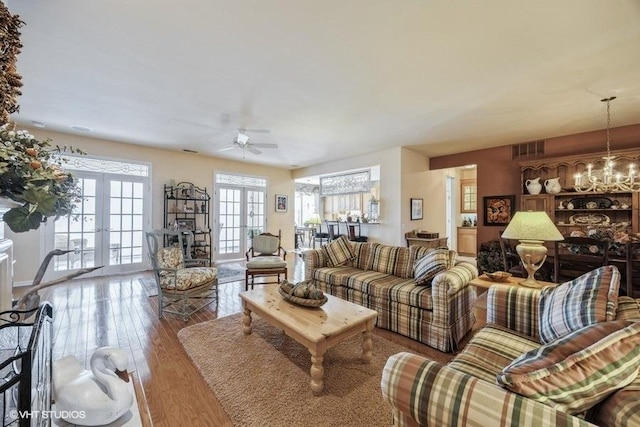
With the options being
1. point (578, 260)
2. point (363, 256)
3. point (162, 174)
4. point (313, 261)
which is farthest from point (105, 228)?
point (578, 260)

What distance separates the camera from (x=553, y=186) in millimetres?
4656

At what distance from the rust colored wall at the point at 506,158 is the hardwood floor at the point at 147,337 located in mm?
4289

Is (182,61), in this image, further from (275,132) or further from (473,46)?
(473,46)

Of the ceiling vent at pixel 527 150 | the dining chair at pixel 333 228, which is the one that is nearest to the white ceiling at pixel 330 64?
the ceiling vent at pixel 527 150

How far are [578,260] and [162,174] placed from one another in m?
7.21

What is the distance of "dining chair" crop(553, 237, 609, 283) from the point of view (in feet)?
9.49

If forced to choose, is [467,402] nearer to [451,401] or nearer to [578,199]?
[451,401]

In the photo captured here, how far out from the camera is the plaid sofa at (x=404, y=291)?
95.6 inches

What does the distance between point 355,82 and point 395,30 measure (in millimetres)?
818

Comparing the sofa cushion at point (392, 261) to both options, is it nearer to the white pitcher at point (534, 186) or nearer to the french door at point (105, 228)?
the white pitcher at point (534, 186)

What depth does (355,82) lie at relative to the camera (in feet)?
9.33

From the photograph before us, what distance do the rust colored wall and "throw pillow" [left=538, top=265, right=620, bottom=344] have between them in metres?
4.29

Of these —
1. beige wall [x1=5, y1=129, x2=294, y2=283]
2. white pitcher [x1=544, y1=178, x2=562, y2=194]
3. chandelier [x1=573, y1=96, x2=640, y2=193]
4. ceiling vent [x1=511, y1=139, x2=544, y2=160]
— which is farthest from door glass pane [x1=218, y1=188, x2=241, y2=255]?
chandelier [x1=573, y1=96, x2=640, y2=193]

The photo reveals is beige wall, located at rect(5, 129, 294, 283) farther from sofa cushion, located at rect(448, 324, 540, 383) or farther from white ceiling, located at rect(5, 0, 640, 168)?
sofa cushion, located at rect(448, 324, 540, 383)
